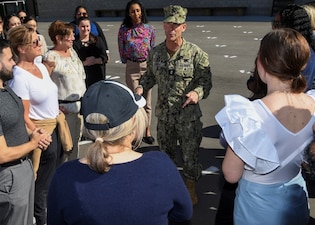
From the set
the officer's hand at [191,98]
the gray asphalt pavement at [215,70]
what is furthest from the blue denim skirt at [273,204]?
the gray asphalt pavement at [215,70]

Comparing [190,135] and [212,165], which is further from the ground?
[190,135]

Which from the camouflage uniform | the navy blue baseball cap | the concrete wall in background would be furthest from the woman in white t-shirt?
the concrete wall in background

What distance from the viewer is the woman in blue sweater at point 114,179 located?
57.6 inches

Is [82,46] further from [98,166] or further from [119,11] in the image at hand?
[119,11]

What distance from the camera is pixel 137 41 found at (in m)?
5.58

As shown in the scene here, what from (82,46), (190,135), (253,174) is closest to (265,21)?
(82,46)

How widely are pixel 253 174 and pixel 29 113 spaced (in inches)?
87.5

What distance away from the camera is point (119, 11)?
2628 cm

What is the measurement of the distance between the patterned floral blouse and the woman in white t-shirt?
2.34 meters

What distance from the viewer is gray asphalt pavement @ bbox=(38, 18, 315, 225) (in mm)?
4066

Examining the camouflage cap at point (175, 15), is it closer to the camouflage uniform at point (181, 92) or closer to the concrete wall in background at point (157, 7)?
the camouflage uniform at point (181, 92)

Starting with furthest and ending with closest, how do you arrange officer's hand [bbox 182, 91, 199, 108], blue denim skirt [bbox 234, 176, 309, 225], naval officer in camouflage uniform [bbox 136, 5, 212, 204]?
naval officer in camouflage uniform [bbox 136, 5, 212, 204]
officer's hand [bbox 182, 91, 199, 108]
blue denim skirt [bbox 234, 176, 309, 225]

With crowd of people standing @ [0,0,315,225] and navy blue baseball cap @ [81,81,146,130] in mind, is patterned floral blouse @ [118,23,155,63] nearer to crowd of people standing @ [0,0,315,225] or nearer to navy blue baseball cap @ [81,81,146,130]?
crowd of people standing @ [0,0,315,225]

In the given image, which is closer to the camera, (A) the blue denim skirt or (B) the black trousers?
(A) the blue denim skirt
